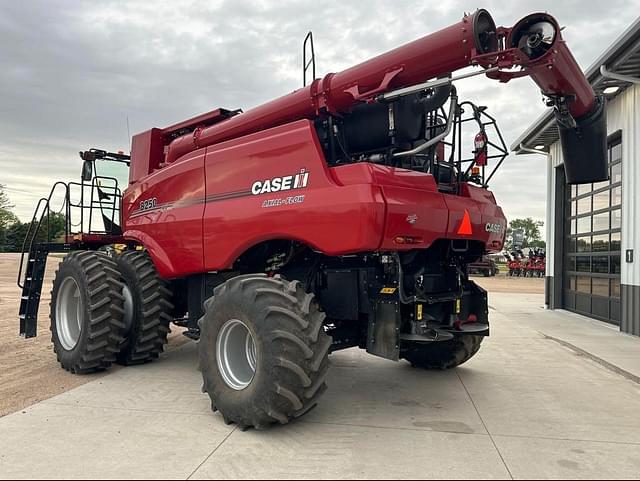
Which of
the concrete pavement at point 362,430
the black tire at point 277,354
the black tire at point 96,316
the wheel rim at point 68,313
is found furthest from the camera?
the wheel rim at point 68,313

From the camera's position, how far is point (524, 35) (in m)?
3.78

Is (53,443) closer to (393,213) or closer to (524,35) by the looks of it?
(393,213)

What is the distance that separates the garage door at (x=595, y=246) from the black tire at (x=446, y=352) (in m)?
6.00

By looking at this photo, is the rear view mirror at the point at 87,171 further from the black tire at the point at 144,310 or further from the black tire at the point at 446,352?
the black tire at the point at 446,352

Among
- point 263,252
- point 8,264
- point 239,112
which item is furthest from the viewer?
point 8,264

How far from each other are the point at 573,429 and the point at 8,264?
1419 inches

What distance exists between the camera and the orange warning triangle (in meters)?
4.83

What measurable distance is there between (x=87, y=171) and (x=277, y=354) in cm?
478

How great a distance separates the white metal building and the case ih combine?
5157 mm

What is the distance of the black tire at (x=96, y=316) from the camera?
18.9 feet

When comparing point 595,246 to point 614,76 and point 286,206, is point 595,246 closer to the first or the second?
point 614,76

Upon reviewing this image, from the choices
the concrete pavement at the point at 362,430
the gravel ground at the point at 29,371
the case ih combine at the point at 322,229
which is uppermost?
the case ih combine at the point at 322,229

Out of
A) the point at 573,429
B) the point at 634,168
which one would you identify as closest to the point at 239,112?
the point at 573,429

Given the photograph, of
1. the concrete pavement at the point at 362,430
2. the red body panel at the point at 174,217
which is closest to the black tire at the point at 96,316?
the concrete pavement at the point at 362,430
